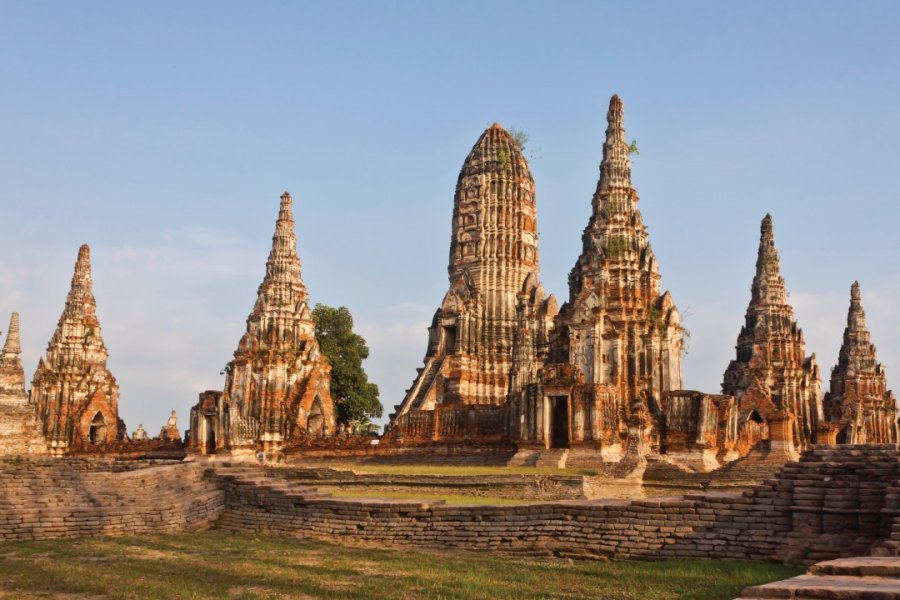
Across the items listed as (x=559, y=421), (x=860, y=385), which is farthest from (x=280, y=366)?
(x=860, y=385)

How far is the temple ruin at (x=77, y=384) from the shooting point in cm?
4362

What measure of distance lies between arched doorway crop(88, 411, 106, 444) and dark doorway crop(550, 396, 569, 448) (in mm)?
24099

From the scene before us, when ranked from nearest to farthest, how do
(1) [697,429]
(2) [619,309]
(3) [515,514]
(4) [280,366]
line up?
1. (3) [515,514]
2. (1) [697,429]
3. (2) [619,309]
4. (4) [280,366]

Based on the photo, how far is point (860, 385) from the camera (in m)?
52.1

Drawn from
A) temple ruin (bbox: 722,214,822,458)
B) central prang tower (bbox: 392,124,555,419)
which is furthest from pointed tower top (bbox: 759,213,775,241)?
central prang tower (bbox: 392,124,555,419)

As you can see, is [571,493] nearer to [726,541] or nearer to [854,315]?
[726,541]

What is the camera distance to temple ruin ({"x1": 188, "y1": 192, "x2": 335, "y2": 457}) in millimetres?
36656

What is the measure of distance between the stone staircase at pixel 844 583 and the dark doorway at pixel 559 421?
19.4 meters

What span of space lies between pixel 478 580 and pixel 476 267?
2970 centimetres

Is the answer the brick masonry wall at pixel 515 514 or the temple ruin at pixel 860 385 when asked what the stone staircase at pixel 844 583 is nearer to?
the brick masonry wall at pixel 515 514

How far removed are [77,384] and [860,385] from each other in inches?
1504

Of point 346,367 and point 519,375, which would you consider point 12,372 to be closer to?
point 346,367

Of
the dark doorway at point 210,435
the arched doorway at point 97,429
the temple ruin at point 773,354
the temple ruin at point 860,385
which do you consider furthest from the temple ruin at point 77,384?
the temple ruin at point 860,385

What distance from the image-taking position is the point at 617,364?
29.0 meters
